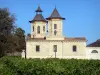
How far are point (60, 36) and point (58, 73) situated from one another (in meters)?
47.3

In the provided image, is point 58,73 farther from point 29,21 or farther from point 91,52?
point 29,21

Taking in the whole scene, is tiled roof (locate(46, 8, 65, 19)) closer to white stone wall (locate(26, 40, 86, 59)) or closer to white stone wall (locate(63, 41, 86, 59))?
white stone wall (locate(26, 40, 86, 59))

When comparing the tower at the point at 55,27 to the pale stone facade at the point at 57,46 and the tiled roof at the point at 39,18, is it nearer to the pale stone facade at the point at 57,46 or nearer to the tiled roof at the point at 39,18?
the pale stone facade at the point at 57,46

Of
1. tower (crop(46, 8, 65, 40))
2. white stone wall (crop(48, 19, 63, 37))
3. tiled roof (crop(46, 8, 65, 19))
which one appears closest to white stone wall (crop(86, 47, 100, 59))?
tower (crop(46, 8, 65, 40))

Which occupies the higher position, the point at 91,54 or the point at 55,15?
the point at 55,15

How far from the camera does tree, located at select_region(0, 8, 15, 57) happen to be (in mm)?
48531

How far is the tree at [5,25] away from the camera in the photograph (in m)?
48.5

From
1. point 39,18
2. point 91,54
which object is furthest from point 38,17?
point 91,54

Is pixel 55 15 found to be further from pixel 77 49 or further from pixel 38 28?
pixel 77 49

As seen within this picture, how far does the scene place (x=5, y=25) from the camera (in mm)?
49062

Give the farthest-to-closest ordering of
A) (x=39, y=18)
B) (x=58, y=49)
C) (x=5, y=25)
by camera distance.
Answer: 1. (x=39, y=18)
2. (x=58, y=49)
3. (x=5, y=25)

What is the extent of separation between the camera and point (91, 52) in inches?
2421

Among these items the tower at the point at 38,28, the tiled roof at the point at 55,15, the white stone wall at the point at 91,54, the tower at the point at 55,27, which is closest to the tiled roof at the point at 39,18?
the tower at the point at 38,28

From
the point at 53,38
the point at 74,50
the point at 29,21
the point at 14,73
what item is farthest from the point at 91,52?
the point at 14,73
